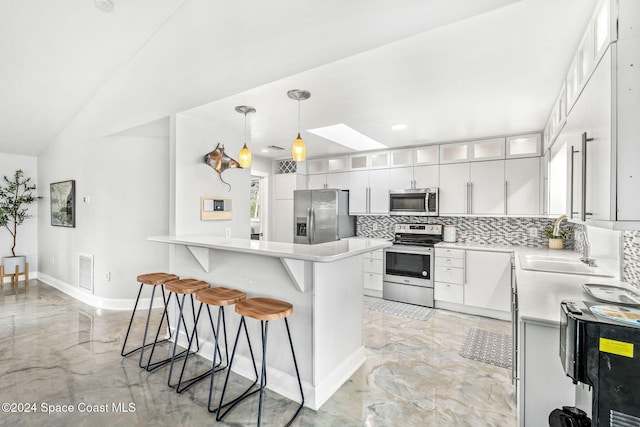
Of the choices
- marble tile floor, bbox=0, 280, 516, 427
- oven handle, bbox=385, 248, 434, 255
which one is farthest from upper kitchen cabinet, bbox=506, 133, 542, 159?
marble tile floor, bbox=0, 280, 516, 427

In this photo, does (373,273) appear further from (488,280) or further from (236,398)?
(236,398)

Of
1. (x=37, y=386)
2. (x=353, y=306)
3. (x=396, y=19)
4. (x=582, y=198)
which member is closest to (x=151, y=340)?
(x=37, y=386)

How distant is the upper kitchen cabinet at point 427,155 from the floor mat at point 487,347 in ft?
7.63

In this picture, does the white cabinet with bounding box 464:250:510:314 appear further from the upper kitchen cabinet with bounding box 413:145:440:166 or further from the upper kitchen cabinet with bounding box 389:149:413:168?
the upper kitchen cabinet with bounding box 389:149:413:168

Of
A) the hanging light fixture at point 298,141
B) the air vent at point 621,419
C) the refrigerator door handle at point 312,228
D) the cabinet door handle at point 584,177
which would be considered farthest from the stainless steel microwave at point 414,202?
the air vent at point 621,419

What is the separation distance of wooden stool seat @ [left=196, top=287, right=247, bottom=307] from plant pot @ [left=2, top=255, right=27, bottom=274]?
5.27 m

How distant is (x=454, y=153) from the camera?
4.37 m

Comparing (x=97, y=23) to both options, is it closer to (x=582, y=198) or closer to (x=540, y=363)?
(x=582, y=198)

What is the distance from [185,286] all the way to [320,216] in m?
2.79

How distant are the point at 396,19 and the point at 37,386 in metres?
3.56

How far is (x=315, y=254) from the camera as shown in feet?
6.17

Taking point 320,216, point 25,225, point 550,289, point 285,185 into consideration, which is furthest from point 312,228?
point 25,225

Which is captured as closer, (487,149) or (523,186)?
(523,186)

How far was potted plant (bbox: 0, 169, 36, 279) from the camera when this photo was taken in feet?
17.5
